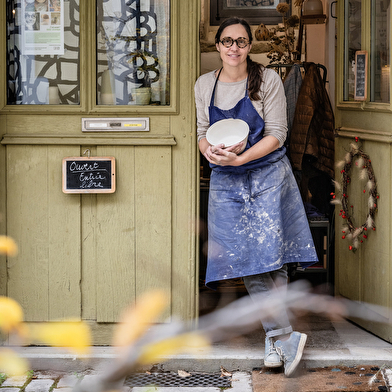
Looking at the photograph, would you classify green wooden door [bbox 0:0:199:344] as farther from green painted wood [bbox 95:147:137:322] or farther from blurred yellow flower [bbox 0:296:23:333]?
blurred yellow flower [bbox 0:296:23:333]

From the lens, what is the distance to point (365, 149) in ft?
11.8

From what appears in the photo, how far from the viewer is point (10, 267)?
331 cm

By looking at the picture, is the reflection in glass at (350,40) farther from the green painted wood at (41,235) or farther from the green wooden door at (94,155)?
the green painted wood at (41,235)

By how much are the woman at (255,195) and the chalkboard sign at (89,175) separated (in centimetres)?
56

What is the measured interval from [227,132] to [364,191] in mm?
1093

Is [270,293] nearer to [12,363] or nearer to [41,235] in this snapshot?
[41,235]

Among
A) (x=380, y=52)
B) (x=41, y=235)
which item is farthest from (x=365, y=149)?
(x=41, y=235)

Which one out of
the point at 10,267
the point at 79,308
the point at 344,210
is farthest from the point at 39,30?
the point at 344,210

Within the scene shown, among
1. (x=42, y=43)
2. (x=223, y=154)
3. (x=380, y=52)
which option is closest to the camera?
(x=223, y=154)

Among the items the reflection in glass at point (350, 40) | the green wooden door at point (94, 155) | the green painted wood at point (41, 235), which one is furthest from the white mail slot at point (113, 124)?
the reflection in glass at point (350, 40)

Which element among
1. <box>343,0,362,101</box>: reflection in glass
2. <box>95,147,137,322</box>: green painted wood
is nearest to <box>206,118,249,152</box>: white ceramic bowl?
<box>95,147,137,322</box>: green painted wood

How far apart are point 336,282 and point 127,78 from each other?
7.00 ft

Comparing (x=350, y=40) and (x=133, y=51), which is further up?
(x=350, y=40)

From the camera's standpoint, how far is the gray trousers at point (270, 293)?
3.07 meters
